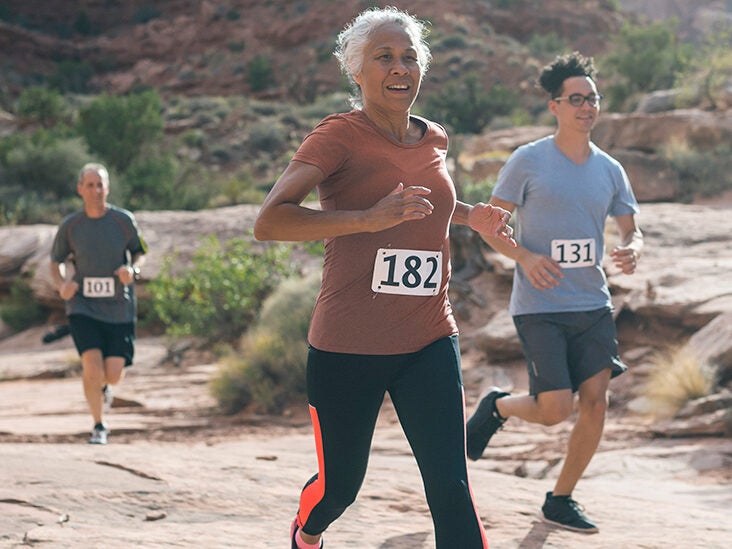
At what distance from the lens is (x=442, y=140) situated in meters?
3.40

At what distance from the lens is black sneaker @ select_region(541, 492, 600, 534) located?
4.66 meters

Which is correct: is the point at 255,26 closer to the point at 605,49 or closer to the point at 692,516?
the point at 605,49

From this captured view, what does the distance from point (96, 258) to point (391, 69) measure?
456 centimetres

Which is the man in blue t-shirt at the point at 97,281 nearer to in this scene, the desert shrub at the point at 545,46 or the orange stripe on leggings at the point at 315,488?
the orange stripe on leggings at the point at 315,488

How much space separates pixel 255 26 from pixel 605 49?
1879cm

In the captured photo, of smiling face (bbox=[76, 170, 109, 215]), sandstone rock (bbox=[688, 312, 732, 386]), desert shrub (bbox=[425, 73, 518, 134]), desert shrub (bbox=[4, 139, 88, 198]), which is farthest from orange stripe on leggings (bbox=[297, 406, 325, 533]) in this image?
desert shrub (bbox=[425, 73, 518, 134])

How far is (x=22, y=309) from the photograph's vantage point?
680 inches

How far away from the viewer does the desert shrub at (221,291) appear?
12953 millimetres

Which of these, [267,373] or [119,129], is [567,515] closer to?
[267,373]

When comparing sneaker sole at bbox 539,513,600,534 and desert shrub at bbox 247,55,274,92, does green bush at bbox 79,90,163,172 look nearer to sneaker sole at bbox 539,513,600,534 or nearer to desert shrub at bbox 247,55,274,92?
desert shrub at bbox 247,55,274,92

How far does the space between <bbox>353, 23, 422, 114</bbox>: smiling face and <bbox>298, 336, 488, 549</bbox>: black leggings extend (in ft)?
2.53

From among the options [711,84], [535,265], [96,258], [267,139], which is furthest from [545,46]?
[535,265]

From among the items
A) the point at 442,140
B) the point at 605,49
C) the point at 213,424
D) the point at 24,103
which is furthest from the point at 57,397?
the point at 605,49

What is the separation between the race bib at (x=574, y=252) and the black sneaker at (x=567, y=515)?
1079 mm
